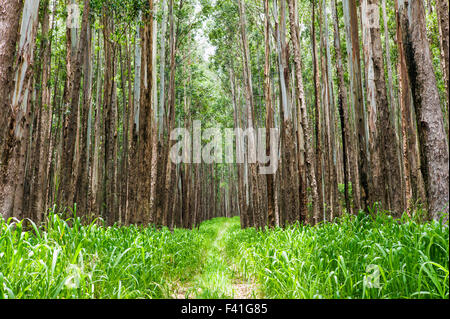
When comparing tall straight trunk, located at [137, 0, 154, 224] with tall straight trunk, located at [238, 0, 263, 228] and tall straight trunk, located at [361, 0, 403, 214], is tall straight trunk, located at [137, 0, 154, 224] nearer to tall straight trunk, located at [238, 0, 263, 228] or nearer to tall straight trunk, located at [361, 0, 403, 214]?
tall straight trunk, located at [238, 0, 263, 228]

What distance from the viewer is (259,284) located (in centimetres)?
432

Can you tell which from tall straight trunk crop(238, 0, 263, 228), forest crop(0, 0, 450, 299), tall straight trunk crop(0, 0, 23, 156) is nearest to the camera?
forest crop(0, 0, 450, 299)

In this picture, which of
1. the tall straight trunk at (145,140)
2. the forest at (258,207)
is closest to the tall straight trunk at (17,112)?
the forest at (258,207)

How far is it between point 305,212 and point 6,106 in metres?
6.08

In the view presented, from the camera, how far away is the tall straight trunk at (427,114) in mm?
3352

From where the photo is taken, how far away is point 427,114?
345 cm

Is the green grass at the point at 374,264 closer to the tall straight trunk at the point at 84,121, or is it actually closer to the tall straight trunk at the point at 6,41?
the tall straight trunk at the point at 6,41

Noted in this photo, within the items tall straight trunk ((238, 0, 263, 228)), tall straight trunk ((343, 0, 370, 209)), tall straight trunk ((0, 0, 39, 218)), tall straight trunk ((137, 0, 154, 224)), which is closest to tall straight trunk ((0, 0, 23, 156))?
tall straight trunk ((0, 0, 39, 218))

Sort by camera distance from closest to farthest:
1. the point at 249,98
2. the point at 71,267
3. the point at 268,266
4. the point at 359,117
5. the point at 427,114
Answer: the point at 71,267
the point at 427,114
the point at 268,266
the point at 359,117
the point at 249,98

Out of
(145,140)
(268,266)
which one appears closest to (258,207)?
(145,140)

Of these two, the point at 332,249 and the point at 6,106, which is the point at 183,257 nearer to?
the point at 332,249

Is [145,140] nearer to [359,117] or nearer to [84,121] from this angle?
[84,121]

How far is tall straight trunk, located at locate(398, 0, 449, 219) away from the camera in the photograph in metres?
3.35

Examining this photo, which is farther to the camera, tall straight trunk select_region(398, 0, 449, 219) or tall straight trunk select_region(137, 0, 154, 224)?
tall straight trunk select_region(137, 0, 154, 224)
